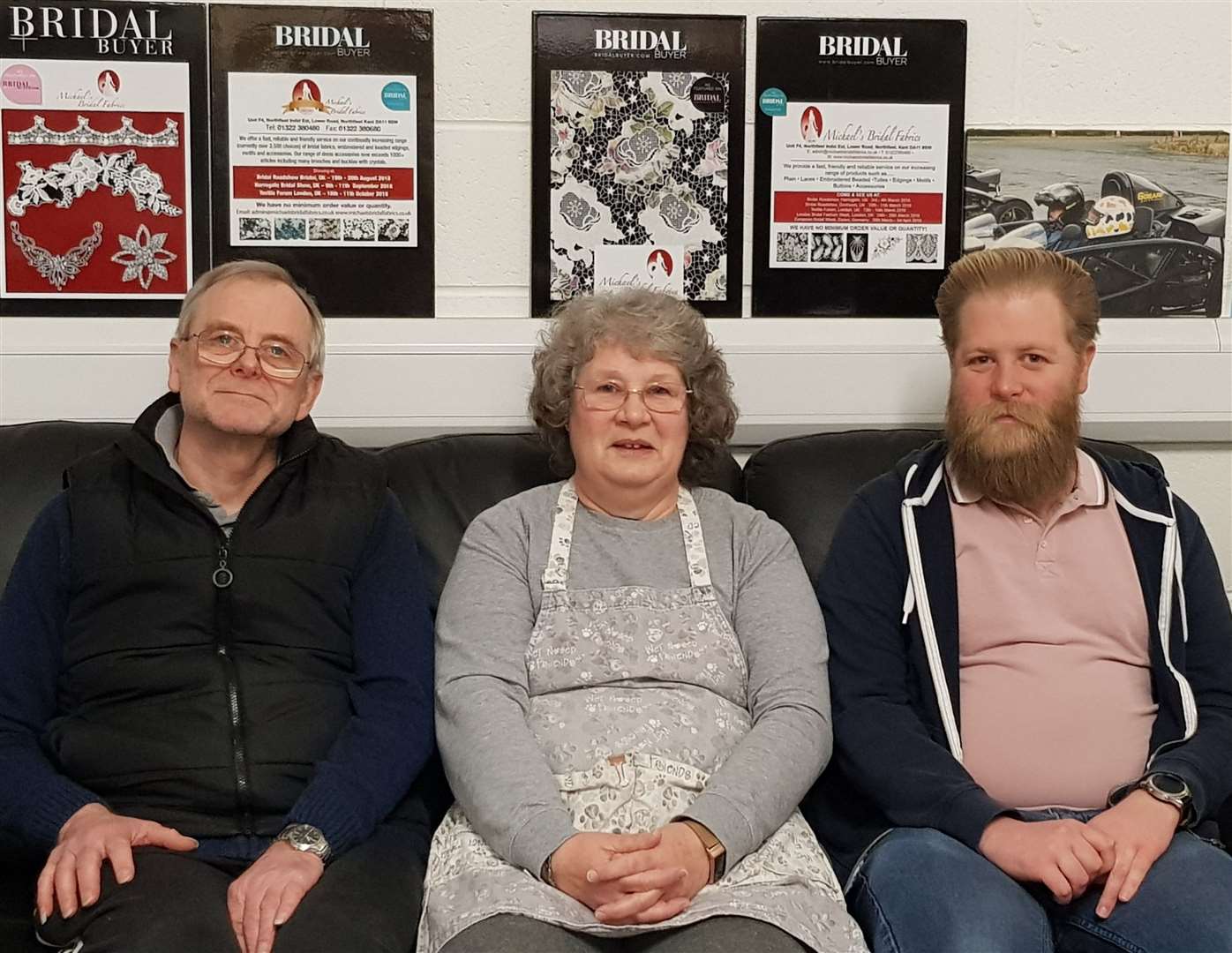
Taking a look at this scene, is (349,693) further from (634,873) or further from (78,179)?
(78,179)

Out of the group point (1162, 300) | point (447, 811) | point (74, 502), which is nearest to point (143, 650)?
point (74, 502)

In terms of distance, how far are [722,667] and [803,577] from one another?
0.70 ft

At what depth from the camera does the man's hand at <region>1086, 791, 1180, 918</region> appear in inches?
65.0

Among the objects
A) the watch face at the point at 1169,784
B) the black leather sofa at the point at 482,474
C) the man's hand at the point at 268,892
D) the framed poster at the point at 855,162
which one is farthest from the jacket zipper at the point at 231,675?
the watch face at the point at 1169,784

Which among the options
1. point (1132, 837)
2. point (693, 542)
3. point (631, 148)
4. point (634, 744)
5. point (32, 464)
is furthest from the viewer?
point (631, 148)

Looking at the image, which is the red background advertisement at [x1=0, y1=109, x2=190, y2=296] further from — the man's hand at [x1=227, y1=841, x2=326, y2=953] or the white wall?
the man's hand at [x1=227, y1=841, x2=326, y2=953]

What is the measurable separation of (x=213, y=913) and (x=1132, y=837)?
3.77 ft

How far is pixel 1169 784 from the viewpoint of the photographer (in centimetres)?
176

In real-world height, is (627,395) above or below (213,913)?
above

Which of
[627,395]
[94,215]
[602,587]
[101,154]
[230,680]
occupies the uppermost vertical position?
[101,154]

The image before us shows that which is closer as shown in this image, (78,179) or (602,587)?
(602,587)

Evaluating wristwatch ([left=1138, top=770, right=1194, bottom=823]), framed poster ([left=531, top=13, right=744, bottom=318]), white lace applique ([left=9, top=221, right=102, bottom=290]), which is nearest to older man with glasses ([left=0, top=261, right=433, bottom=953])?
white lace applique ([left=9, top=221, right=102, bottom=290])

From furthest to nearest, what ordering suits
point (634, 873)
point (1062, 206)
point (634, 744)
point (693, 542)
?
point (1062, 206) → point (693, 542) → point (634, 744) → point (634, 873)

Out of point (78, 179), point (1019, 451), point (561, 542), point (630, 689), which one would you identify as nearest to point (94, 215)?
point (78, 179)
